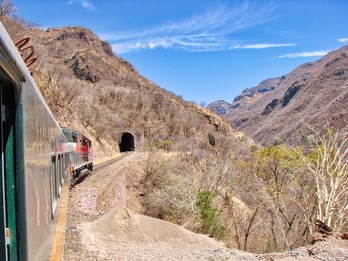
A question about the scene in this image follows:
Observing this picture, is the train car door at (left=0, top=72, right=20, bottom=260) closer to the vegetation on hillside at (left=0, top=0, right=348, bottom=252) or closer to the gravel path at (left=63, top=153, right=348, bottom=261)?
the gravel path at (left=63, top=153, right=348, bottom=261)

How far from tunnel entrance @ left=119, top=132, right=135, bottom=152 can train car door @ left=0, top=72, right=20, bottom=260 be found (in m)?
63.6

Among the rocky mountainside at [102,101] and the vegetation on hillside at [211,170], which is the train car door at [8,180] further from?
the rocky mountainside at [102,101]

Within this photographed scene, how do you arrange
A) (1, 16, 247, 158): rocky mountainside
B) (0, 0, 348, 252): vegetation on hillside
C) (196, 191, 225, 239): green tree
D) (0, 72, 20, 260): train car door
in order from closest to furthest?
(0, 72, 20, 260): train car door → (0, 0, 348, 252): vegetation on hillside → (196, 191, 225, 239): green tree → (1, 16, 247, 158): rocky mountainside

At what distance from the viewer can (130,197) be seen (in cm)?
2717

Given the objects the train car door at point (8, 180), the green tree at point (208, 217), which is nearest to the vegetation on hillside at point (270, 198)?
the green tree at point (208, 217)

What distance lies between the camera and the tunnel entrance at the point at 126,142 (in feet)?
216

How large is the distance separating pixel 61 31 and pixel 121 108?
60.2m

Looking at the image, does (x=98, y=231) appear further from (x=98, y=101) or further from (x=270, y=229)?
(x=98, y=101)

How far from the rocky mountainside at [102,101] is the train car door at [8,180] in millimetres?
30051

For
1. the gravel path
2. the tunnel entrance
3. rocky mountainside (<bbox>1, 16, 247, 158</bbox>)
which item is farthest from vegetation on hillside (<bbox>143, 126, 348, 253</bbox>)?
the tunnel entrance

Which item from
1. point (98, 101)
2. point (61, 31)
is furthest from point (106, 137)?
point (61, 31)

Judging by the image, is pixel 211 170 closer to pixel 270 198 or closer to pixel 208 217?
pixel 208 217

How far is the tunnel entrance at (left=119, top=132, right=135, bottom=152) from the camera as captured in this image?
65.9 metres

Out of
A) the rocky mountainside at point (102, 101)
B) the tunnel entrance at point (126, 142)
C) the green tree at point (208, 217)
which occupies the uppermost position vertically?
the rocky mountainside at point (102, 101)
